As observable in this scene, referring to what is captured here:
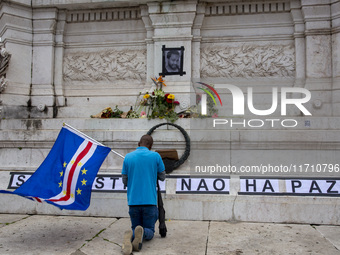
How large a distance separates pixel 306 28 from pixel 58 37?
7200mm

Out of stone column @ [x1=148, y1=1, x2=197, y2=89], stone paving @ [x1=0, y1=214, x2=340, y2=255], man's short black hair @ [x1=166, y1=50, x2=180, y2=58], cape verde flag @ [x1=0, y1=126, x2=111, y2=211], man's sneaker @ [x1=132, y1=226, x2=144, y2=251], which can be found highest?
stone column @ [x1=148, y1=1, x2=197, y2=89]

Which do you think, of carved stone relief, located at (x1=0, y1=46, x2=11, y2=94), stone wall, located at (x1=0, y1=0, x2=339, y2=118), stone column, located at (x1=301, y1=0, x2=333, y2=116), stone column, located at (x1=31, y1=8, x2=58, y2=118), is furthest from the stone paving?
stone column, located at (x1=31, y1=8, x2=58, y2=118)

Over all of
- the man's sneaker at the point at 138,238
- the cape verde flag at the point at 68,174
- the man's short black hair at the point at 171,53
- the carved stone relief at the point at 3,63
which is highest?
the man's short black hair at the point at 171,53

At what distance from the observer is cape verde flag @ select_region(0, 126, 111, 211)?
486cm

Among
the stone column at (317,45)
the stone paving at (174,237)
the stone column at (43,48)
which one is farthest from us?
the stone column at (43,48)

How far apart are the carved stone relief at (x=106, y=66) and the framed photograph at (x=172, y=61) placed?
0.84 meters

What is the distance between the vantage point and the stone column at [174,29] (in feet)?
30.3

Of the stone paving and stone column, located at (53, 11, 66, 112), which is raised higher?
stone column, located at (53, 11, 66, 112)

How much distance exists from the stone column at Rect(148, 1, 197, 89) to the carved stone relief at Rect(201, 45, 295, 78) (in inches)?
26.6

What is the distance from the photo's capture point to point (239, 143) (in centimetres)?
669

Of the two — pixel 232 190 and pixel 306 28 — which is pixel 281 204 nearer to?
pixel 232 190

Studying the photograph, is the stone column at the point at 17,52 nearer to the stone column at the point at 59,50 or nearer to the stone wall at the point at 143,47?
the stone wall at the point at 143,47

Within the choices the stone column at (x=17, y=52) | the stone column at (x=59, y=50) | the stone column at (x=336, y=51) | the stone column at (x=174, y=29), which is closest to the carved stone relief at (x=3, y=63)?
the stone column at (x=17, y=52)

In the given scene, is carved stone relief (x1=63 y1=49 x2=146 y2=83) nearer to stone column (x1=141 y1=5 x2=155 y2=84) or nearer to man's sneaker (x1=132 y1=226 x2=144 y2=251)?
stone column (x1=141 y1=5 x2=155 y2=84)
